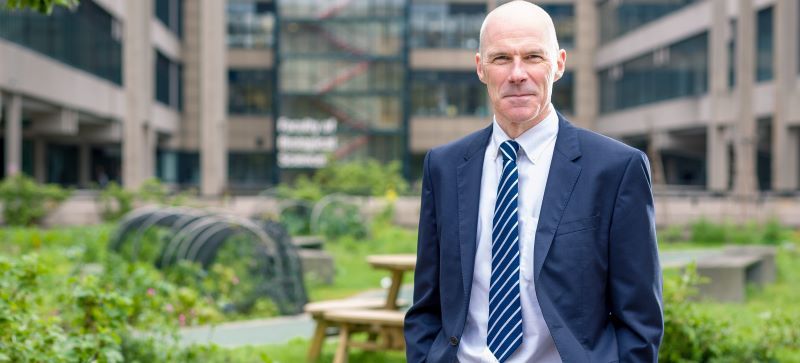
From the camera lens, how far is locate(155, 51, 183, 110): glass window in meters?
62.8

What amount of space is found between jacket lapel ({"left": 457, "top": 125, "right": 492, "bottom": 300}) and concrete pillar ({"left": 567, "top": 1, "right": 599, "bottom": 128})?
68.7 m

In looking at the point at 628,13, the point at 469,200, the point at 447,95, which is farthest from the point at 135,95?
the point at 469,200

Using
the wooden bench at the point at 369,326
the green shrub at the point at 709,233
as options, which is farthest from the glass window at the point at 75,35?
the wooden bench at the point at 369,326

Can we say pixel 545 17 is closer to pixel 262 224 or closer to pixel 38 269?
pixel 38 269

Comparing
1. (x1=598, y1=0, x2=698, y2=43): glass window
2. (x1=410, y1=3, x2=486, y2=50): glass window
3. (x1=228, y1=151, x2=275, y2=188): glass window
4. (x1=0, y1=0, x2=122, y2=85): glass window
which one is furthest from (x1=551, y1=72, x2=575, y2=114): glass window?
(x1=0, y1=0, x2=122, y2=85): glass window

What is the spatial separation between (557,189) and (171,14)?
2607 inches

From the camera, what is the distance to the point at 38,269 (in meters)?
6.26

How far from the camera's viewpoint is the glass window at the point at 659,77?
5531 cm

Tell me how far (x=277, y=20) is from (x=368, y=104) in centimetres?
740

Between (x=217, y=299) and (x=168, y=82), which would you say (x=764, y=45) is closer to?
(x=168, y=82)

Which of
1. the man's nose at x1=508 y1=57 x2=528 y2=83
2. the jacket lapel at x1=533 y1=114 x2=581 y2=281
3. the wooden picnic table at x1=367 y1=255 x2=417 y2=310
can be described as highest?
the man's nose at x1=508 y1=57 x2=528 y2=83

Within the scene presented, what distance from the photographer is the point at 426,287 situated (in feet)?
10.8

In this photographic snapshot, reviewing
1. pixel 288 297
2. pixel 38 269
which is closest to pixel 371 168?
pixel 288 297

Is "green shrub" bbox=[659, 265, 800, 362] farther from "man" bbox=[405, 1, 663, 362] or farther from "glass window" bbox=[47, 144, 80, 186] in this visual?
"glass window" bbox=[47, 144, 80, 186]
